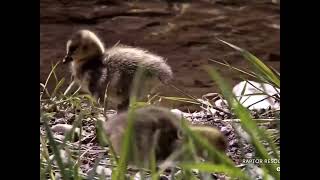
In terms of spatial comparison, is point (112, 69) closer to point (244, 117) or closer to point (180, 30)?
point (244, 117)

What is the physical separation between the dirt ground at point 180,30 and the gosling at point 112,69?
72 cm

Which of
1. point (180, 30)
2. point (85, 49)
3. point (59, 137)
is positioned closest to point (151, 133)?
point (59, 137)

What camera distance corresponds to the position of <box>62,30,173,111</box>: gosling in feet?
7.91

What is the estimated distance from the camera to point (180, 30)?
457cm

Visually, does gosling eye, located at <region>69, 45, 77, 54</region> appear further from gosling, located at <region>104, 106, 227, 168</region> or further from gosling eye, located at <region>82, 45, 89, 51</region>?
gosling, located at <region>104, 106, 227, 168</region>

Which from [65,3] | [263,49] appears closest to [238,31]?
[263,49]

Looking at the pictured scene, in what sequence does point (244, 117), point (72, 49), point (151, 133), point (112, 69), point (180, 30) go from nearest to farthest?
point (244, 117)
point (151, 133)
point (112, 69)
point (72, 49)
point (180, 30)

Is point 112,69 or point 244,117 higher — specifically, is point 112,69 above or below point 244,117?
below

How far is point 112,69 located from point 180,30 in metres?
2.06

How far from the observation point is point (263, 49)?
13.6 ft

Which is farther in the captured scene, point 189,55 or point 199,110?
point 189,55

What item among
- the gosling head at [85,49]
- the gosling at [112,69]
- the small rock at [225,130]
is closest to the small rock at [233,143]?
the small rock at [225,130]
